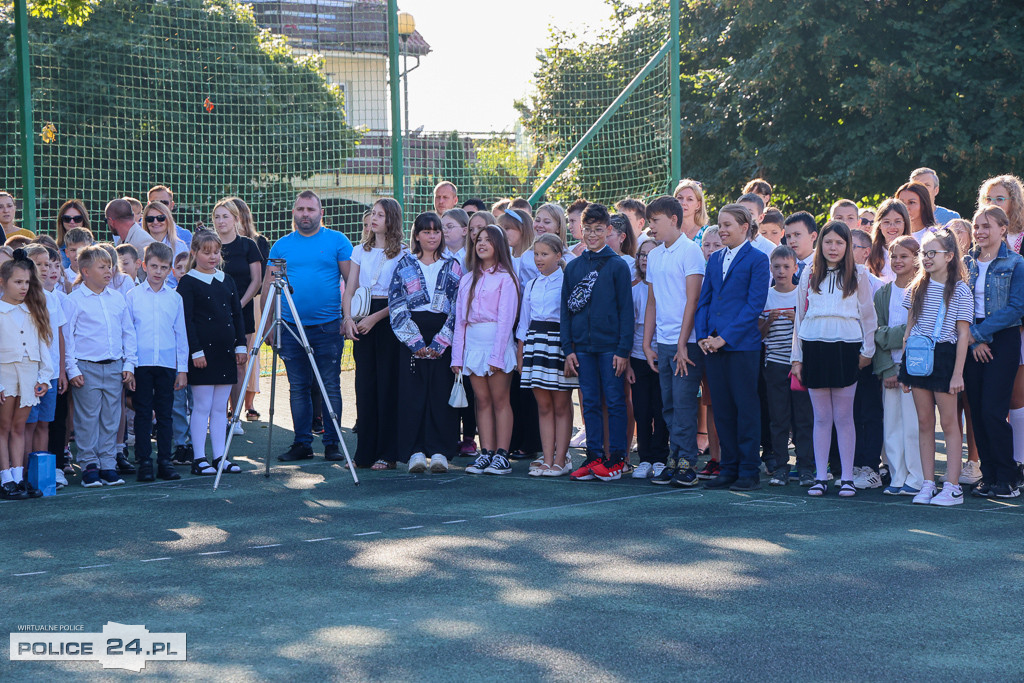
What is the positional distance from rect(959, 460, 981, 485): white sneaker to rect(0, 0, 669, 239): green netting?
7.46 meters

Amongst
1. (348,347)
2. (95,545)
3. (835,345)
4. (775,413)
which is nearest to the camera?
(95,545)

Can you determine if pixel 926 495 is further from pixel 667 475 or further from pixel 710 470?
pixel 667 475

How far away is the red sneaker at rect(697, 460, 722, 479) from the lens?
8.23m

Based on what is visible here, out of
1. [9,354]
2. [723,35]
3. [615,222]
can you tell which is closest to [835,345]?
[615,222]

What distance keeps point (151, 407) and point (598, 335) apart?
3.26m

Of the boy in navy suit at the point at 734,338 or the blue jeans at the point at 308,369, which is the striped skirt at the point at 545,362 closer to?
the boy in navy suit at the point at 734,338

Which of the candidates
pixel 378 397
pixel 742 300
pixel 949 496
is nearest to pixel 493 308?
pixel 378 397

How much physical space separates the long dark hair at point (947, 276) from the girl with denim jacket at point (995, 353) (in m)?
0.20

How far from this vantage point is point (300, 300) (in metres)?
9.30

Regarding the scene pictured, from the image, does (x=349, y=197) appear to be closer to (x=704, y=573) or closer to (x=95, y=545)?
(x=95, y=545)

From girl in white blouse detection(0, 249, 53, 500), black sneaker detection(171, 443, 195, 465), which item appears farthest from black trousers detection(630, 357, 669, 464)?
girl in white blouse detection(0, 249, 53, 500)

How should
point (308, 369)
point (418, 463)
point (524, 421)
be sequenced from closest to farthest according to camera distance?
point (418, 463) < point (308, 369) < point (524, 421)

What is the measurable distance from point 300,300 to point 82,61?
609cm

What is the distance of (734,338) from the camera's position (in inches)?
304
